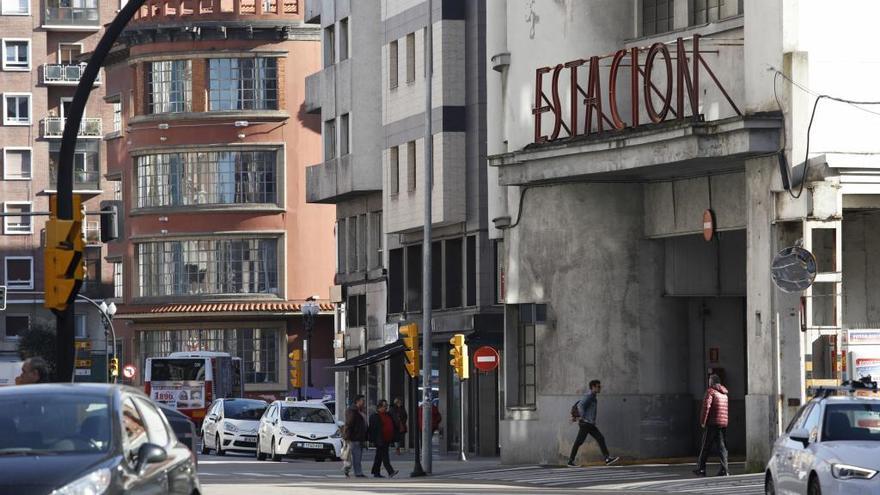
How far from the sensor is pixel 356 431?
4088cm

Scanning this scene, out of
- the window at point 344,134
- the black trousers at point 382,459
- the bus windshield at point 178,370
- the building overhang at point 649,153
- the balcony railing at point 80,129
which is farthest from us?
the balcony railing at point 80,129

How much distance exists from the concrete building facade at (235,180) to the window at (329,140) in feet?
74.1

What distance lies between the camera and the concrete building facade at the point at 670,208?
33.2 meters

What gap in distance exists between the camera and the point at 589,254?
1578 inches

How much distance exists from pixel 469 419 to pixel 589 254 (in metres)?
15.1

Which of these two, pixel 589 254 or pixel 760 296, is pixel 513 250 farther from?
pixel 760 296

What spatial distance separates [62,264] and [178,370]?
4780cm

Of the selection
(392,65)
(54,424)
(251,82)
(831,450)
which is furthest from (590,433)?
→ (251,82)

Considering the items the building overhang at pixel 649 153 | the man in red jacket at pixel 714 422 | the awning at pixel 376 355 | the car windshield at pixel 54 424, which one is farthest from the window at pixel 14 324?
the car windshield at pixel 54 424

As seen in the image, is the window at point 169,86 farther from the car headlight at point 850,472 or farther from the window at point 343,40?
the car headlight at point 850,472

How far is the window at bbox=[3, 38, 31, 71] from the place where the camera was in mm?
115688

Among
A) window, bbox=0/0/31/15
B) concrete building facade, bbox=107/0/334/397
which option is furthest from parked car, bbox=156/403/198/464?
window, bbox=0/0/31/15

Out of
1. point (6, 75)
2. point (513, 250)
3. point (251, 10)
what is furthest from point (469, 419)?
point (6, 75)

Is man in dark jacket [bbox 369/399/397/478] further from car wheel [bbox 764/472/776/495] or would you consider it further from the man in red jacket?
car wheel [bbox 764/472/776/495]
